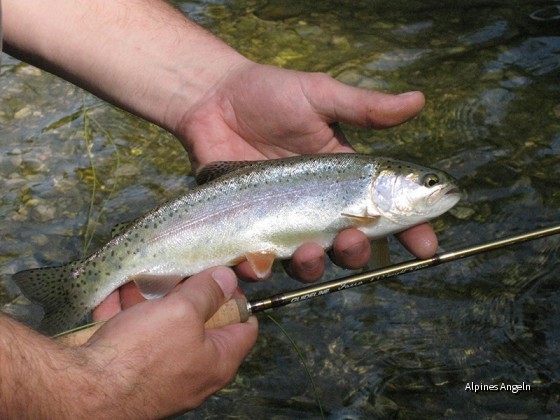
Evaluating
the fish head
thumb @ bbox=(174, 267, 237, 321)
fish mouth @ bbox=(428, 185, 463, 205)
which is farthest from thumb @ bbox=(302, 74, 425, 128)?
thumb @ bbox=(174, 267, 237, 321)

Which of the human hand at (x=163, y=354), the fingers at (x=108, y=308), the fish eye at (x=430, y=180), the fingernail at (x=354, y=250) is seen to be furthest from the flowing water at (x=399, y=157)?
the human hand at (x=163, y=354)

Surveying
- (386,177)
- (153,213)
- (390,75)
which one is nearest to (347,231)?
(386,177)

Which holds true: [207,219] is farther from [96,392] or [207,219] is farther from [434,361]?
[434,361]

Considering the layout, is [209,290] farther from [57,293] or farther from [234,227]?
[57,293]

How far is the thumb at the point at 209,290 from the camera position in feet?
9.03

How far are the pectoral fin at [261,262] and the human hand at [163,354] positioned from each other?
48 cm

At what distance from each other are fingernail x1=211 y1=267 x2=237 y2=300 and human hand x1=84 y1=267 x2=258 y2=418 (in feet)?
0.53

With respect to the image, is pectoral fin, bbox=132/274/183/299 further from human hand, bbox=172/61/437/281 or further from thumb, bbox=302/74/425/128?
thumb, bbox=302/74/425/128

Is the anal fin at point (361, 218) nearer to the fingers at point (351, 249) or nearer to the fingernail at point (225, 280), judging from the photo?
the fingers at point (351, 249)

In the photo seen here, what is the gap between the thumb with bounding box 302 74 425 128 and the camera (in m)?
3.31

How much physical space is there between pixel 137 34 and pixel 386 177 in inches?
54.7

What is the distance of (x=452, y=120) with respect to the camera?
211 inches

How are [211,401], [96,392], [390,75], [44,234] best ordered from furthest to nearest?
1. [390,75]
2. [44,234]
3. [211,401]
4. [96,392]

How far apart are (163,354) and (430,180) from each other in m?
1.30
